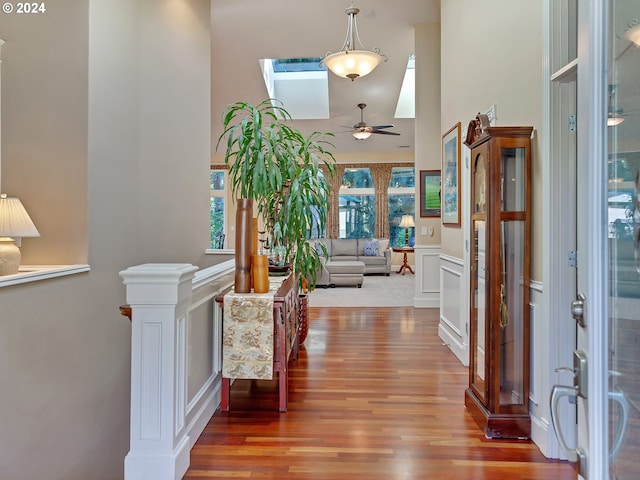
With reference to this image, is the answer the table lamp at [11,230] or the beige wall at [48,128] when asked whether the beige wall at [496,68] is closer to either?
the beige wall at [48,128]

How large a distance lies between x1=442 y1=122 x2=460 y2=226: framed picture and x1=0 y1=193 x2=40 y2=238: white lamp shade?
3473mm

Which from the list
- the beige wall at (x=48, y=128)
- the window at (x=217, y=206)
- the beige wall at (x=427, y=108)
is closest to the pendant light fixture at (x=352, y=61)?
the beige wall at (x=427, y=108)

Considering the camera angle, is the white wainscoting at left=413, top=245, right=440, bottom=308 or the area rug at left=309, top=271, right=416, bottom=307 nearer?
the white wainscoting at left=413, top=245, right=440, bottom=308

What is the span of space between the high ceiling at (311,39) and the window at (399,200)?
2764mm

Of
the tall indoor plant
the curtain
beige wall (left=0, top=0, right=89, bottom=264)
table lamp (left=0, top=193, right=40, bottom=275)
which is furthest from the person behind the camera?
the curtain

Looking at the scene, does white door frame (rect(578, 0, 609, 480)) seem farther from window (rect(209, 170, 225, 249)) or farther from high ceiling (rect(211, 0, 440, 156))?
window (rect(209, 170, 225, 249))

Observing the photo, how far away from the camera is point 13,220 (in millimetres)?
2652

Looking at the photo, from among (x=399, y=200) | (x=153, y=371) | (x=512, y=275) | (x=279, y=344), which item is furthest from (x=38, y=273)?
(x=399, y=200)

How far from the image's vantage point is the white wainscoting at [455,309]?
3514 millimetres

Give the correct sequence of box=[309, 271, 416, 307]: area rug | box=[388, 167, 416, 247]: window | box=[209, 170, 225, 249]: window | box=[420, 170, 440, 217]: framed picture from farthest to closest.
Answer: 1. box=[209, 170, 225, 249]: window
2. box=[388, 167, 416, 247]: window
3. box=[309, 271, 416, 307]: area rug
4. box=[420, 170, 440, 217]: framed picture

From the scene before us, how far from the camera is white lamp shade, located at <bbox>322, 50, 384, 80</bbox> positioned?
13.5ft

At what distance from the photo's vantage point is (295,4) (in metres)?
5.03

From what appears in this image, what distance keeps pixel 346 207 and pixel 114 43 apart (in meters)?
8.46

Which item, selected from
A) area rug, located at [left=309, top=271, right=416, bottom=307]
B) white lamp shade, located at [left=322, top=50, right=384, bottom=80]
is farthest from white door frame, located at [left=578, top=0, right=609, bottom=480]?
area rug, located at [left=309, top=271, right=416, bottom=307]
